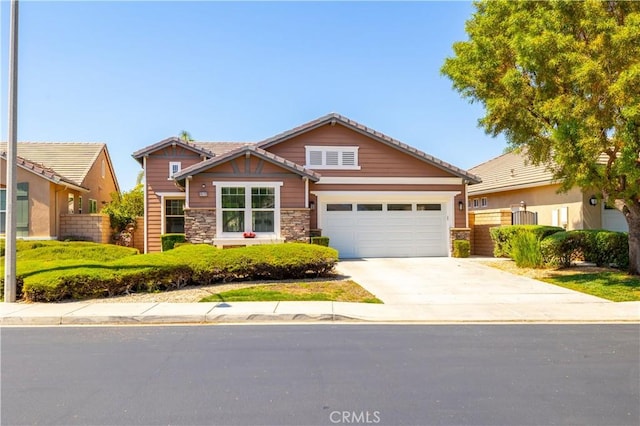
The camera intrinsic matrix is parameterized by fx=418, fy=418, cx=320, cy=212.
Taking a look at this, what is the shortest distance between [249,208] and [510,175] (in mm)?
14471

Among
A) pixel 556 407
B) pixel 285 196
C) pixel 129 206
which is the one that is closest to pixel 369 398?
pixel 556 407

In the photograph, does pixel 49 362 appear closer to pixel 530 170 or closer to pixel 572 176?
pixel 572 176

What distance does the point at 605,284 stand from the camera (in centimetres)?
1155

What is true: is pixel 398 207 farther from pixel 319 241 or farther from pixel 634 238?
pixel 634 238

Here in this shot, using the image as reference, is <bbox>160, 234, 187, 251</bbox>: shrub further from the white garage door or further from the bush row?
the bush row

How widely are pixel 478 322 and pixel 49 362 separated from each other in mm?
7216

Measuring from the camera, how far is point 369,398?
14.9 feet

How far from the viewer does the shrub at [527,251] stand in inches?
571

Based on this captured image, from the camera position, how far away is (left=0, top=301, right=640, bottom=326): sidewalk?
324 inches

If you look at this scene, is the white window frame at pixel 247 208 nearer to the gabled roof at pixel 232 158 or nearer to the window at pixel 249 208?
the window at pixel 249 208

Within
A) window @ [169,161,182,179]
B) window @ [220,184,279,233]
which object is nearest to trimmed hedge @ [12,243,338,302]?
window @ [220,184,279,233]

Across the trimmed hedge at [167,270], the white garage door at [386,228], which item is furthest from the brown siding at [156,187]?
the trimmed hedge at [167,270]

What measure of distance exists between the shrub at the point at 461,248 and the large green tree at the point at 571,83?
6.26m

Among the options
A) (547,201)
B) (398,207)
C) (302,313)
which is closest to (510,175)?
(547,201)
